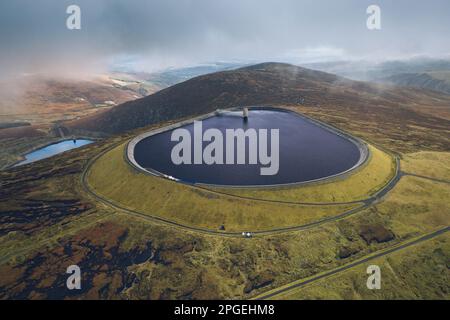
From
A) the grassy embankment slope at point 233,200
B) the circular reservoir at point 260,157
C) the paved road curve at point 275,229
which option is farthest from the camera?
the circular reservoir at point 260,157

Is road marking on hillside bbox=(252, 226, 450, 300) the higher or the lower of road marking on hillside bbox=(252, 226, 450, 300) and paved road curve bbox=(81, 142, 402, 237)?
the lower

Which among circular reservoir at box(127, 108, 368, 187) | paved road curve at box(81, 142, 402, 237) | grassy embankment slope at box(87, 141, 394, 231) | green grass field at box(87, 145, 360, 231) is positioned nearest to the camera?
paved road curve at box(81, 142, 402, 237)

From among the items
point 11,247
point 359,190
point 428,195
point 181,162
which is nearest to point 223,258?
point 181,162

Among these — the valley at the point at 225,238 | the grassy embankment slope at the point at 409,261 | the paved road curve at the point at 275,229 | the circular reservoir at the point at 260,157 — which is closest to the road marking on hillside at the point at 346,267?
the valley at the point at 225,238

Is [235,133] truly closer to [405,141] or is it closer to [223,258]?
[223,258]

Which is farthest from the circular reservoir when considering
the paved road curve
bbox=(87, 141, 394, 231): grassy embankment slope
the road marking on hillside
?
the road marking on hillside

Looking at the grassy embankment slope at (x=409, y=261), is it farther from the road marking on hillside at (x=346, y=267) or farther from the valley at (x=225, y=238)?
the road marking on hillside at (x=346, y=267)

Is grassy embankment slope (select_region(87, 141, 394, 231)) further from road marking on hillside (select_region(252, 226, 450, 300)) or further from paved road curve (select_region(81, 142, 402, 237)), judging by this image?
road marking on hillside (select_region(252, 226, 450, 300))

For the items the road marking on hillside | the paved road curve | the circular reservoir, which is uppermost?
the circular reservoir
